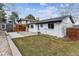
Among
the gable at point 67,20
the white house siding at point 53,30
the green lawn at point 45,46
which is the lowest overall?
the green lawn at point 45,46

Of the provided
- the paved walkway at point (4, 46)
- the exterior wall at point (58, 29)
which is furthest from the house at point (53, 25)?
the paved walkway at point (4, 46)

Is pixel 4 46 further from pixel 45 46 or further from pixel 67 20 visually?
pixel 67 20

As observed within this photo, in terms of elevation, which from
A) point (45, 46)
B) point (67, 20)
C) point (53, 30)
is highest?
point (67, 20)

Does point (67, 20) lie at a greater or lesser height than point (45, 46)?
→ greater

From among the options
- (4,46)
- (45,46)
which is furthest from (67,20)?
(4,46)

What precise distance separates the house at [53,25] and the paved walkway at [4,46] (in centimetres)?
41

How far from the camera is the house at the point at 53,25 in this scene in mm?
3135

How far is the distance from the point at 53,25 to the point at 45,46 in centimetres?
35

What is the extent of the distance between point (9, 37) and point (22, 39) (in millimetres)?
210

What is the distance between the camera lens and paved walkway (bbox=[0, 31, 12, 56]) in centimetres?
307

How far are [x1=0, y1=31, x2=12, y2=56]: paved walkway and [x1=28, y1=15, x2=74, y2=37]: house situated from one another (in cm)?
41

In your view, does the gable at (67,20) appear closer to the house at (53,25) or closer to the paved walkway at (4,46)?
the house at (53,25)

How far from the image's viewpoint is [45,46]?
315 centimetres

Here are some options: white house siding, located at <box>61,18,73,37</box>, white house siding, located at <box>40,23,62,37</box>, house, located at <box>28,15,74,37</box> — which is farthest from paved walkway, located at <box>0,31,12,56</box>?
white house siding, located at <box>61,18,73,37</box>
